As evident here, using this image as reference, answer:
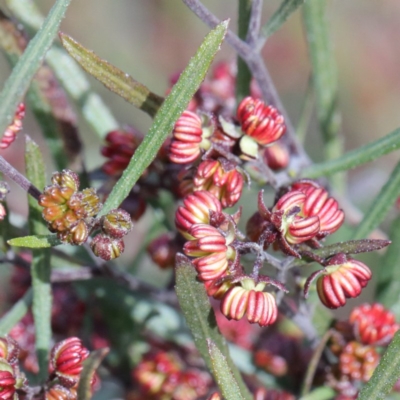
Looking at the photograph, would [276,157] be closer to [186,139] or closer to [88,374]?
[186,139]

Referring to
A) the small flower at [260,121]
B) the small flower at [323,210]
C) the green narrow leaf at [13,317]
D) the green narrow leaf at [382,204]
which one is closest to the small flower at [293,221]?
the small flower at [323,210]

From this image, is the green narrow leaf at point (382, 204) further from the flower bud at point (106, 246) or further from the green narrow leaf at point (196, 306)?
the flower bud at point (106, 246)

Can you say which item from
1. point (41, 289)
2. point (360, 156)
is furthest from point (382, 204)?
point (41, 289)

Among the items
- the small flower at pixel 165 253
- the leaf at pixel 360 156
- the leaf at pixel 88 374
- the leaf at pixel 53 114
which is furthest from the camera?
the small flower at pixel 165 253

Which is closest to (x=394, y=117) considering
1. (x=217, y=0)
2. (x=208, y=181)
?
(x=217, y=0)

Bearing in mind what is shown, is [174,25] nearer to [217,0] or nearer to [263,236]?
[217,0]

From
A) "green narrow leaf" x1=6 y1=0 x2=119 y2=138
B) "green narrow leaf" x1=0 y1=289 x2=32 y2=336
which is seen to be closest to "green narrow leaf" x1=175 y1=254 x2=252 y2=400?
"green narrow leaf" x1=0 y1=289 x2=32 y2=336
